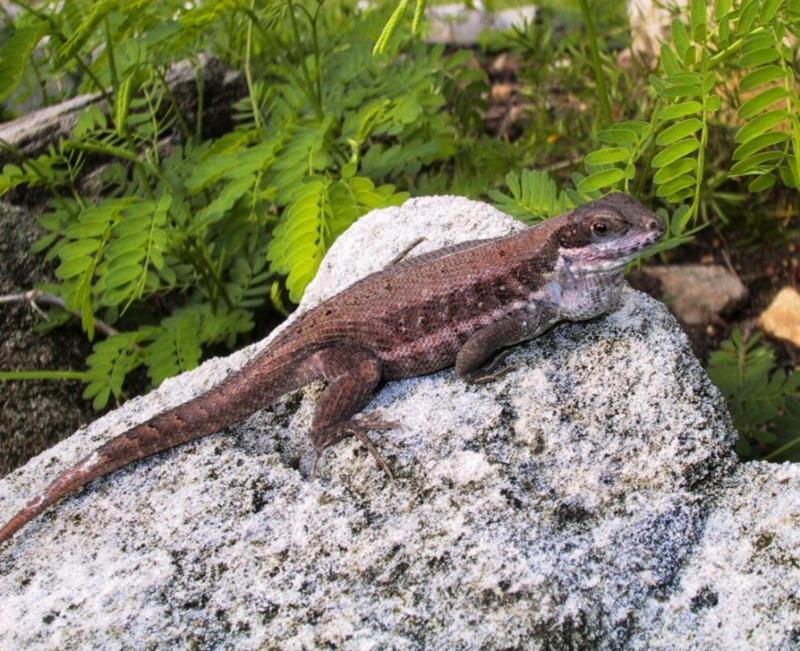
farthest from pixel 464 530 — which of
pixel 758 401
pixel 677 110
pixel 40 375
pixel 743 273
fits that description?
pixel 743 273

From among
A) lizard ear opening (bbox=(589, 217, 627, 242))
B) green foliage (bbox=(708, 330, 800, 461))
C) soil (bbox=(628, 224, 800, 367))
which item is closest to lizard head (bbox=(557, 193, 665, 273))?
lizard ear opening (bbox=(589, 217, 627, 242))

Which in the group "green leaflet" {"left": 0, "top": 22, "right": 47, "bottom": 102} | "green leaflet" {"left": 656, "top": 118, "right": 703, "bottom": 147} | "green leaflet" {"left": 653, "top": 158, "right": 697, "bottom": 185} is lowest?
"green leaflet" {"left": 653, "top": 158, "right": 697, "bottom": 185}

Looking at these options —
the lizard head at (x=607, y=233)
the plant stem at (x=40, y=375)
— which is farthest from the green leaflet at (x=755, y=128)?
the plant stem at (x=40, y=375)

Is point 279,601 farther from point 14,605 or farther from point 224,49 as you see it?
point 224,49

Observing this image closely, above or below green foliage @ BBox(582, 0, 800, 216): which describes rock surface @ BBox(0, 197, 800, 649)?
below

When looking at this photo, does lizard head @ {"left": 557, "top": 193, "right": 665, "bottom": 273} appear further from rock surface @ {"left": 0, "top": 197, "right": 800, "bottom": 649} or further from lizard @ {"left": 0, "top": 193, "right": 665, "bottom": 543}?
rock surface @ {"left": 0, "top": 197, "right": 800, "bottom": 649}

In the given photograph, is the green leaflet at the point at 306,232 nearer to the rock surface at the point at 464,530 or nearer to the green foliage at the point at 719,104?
the rock surface at the point at 464,530

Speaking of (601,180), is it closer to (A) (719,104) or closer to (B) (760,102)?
(A) (719,104)
